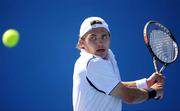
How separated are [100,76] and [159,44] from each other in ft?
2.56

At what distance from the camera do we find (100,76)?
9.39ft

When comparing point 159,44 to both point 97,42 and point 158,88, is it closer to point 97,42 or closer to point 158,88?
point 158,88

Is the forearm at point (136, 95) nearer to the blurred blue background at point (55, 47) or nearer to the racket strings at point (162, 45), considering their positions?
the racket strings at point (162, 45)

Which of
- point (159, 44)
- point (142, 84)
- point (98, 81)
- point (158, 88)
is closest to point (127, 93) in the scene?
point (98, 81)

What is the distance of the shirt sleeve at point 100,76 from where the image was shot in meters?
2.86

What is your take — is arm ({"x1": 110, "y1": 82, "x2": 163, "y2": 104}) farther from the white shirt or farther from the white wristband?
the white wristband

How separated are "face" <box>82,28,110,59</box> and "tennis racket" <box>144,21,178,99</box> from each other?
468 mm

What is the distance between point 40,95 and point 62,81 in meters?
0.32

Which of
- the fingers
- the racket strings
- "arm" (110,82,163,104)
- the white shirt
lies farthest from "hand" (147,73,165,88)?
the white shirt

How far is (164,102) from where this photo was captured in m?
5.66

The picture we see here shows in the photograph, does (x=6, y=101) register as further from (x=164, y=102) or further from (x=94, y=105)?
(x=94, y=105)

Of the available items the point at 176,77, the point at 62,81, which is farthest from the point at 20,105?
the point at 176,77

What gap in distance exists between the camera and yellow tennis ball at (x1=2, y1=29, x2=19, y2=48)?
5.07 metres

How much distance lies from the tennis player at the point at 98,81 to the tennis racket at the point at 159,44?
0.42m
